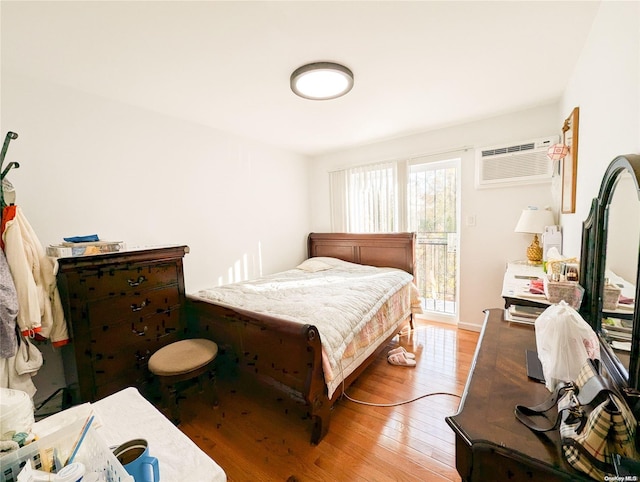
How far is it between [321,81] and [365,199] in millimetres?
2003

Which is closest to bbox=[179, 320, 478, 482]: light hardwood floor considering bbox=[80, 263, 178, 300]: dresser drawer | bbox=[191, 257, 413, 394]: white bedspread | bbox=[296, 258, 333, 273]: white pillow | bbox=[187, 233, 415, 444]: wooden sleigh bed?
bbox=[187, 233, 415, 444]: wooden sleigh bed

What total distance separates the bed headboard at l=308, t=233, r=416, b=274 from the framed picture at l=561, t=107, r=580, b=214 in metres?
1.47

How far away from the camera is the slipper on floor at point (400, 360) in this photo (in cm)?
248

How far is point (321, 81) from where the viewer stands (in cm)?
191

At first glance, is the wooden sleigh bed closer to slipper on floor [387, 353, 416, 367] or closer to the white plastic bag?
slipper on floor [387, 353, 416, 367]

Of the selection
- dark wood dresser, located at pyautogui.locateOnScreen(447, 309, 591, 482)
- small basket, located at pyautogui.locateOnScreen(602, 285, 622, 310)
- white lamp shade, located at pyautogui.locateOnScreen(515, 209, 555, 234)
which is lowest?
dark wood dresser, located at pyautogui.locateOnScreen(447, 309, 591, 482)

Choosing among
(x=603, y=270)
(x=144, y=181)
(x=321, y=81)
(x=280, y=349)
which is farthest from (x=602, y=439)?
(x=144, y=181)

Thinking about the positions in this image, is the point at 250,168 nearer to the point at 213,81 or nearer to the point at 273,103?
the point at 273,103

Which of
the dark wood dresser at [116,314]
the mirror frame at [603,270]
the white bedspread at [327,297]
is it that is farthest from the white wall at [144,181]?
the mirror frame at [603,270]

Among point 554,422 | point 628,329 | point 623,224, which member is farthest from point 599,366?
point 623,224

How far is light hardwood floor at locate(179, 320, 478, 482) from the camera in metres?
1.46

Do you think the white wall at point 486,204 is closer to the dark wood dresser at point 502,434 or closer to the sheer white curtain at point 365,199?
the sheer white curtain at point 365,199

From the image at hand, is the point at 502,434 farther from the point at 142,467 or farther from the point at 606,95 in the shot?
the point at 606,95

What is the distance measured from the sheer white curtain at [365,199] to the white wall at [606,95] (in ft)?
6.09
